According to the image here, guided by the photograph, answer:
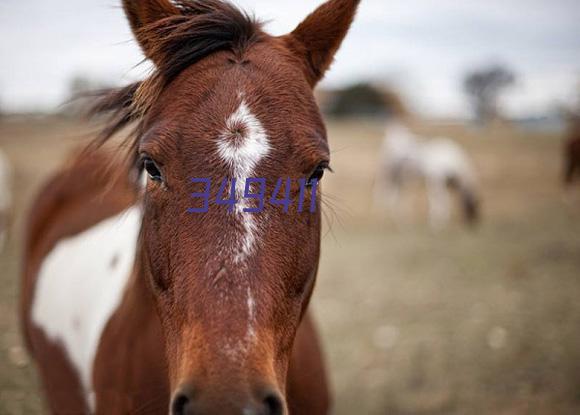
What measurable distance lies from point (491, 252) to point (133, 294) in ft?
30.3

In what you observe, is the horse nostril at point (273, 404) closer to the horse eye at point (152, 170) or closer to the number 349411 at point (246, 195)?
the number 349411 at point (246, 195)

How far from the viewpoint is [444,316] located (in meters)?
6.57

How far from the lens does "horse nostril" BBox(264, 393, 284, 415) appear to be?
122 cm

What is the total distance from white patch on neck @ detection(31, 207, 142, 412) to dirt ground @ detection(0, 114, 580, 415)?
72cm

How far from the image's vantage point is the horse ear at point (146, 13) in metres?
1.98

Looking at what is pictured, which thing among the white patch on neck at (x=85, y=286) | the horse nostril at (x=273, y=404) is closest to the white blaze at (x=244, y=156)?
the horse nostril at (x=273, y=404)

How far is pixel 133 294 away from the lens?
2182 millimetres

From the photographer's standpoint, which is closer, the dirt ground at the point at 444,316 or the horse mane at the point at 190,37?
the horse mane at the point at 190,37

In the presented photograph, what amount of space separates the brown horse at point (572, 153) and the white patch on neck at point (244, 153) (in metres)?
7.85

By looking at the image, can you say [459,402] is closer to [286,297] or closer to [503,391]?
[503,391]

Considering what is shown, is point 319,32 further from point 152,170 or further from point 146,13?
point 152,170

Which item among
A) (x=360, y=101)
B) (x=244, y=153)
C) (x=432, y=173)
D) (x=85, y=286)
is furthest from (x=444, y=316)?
(x=360, y=101)

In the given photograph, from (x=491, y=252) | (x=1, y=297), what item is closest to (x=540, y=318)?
(x=491, y=252)

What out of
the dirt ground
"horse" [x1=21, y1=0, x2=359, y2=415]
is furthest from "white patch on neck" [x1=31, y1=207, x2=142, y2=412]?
the dirt ground
